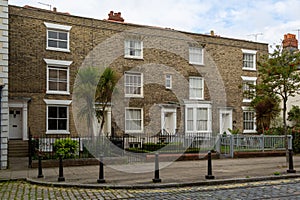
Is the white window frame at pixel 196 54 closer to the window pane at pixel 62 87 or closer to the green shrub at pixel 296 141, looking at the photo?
the green shrub at pixel 296 141

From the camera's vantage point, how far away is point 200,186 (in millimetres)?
11047

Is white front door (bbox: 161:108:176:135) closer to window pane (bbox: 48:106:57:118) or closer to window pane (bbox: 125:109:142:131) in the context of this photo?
window pane (bbox: 125:109:142:131)

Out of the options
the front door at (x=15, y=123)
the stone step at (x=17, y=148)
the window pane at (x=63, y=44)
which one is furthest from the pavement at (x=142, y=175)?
the window pane at (x=63, y=44)

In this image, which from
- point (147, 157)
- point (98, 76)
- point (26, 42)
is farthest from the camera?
point (26, 42)

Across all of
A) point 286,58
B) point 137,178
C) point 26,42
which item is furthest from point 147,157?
point 26,42

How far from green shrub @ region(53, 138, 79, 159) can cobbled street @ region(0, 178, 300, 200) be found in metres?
4.95

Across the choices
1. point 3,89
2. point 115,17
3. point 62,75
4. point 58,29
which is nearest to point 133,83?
point 62,75

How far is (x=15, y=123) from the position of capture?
72.9ft

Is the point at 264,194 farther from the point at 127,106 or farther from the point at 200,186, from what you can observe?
the point at 127,106

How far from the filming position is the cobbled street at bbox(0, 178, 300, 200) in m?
9.25

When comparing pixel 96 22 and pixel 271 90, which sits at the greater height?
pixel 96 22

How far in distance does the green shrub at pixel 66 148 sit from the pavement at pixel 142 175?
1.33 metres

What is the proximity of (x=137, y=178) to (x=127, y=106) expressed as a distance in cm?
1383

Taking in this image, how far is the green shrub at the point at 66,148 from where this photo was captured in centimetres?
1622
